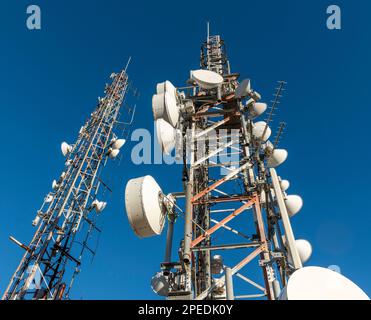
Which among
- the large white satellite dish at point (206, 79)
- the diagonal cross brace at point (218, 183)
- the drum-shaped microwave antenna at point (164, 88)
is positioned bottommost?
the diagonal cross brace at point (218, 183)

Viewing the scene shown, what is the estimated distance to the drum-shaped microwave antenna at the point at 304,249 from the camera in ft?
36.0

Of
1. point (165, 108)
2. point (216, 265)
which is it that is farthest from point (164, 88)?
point (216, 265)

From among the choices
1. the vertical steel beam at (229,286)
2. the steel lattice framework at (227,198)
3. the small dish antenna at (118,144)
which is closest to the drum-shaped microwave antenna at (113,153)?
the small dish antenna at (118,144)

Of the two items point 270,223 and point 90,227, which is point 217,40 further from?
point 90,227

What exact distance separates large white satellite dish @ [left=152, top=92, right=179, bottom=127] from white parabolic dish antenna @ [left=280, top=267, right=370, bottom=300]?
21.0ft

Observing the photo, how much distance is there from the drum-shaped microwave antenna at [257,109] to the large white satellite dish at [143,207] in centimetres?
541

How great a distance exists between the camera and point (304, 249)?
11102mm

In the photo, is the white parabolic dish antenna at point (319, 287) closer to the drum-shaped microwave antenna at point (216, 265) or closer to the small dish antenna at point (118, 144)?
the drum-shaped microwave antenna at point (216, 265)

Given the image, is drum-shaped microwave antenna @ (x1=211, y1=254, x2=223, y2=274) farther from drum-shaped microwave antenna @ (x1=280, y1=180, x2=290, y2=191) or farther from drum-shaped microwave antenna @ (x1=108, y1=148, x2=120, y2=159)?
drum-shaped microwave antenna @ (x1=108, y1=148, x2=120, y2=159)

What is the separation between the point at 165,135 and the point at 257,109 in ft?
13.9

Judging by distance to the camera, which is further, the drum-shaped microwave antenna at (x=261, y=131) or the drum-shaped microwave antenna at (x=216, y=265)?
the drum-shaped microwave antenna at (x=216, y=265)

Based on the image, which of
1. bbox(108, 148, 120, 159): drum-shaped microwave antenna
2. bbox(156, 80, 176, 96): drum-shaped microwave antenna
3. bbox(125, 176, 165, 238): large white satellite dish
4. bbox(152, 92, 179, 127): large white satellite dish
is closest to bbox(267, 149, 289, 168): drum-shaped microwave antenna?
bbox(152, 92, 179, 127): large white satellite dish
